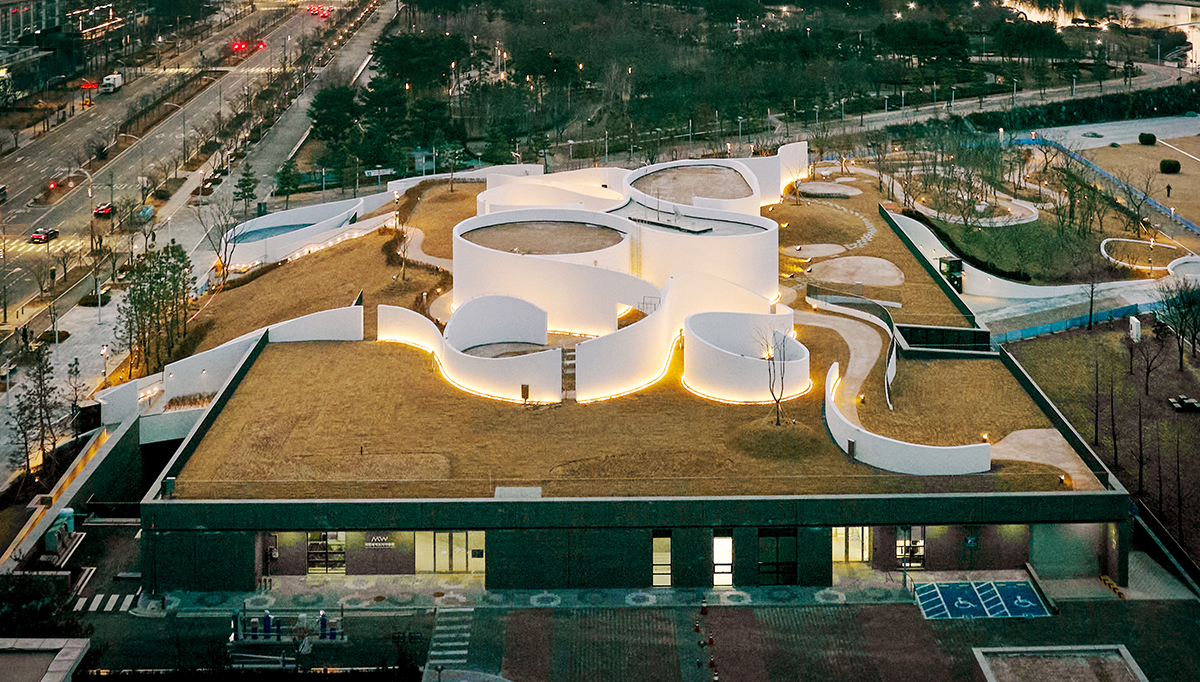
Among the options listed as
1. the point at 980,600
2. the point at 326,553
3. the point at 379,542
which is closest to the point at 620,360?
the point at 379,542

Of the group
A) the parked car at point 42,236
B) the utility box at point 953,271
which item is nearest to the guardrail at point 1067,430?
the utility box at point 953,271

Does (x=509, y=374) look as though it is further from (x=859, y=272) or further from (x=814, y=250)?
(x=814, y=250)

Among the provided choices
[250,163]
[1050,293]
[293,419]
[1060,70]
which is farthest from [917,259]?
[1060,70]

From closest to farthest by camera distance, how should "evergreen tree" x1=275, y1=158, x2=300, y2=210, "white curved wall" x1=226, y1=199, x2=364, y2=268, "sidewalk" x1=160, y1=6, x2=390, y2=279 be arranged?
1. "white curved wall" x1=226, y1=199, x2=364, y2=268
2. "sidewalk" x1=160, y1=6, x2=390, y2=279
3. "evergreen tree" x1=275, y1=158, x2=300, y2=210

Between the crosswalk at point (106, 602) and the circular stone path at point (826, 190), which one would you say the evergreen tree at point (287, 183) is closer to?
the circular stone path at point (826, 190)

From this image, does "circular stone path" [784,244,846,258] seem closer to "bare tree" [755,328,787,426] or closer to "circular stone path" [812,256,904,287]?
"circular stone path" [812,256,904,287]

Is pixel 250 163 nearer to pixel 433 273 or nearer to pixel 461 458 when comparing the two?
pixel 433 273

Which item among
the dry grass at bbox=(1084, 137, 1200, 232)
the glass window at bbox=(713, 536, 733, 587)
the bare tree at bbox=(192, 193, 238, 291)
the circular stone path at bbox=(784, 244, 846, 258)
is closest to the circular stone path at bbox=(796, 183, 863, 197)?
the circular stone path at bbox=(784, 244, 846, 258)
